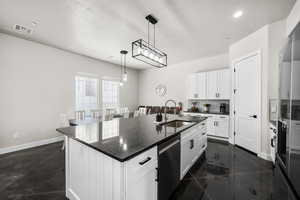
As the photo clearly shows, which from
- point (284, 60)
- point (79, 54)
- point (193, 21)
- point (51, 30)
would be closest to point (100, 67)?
point (79, 54)

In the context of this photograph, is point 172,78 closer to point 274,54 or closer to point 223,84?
point 223,84

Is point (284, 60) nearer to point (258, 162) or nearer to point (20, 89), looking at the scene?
point (258, 162)

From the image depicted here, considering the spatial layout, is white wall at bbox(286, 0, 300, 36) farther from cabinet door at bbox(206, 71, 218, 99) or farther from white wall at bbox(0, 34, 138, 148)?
white wall at bbox(0, 34, 138, 148)

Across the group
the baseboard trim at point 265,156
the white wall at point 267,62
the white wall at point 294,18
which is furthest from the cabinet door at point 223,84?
the baseboard trim at point 265,156

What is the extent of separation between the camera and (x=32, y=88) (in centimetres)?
353

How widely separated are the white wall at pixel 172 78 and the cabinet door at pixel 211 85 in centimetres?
58

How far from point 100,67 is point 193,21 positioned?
13.1ft

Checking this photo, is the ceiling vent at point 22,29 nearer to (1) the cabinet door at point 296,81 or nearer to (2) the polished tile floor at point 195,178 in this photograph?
(2) the polished tile floor at point 195,178

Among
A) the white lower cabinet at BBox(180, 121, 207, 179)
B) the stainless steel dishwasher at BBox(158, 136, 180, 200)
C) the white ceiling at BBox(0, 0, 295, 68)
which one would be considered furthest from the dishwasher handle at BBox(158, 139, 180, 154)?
the white ceiling at BBox(0, 0, 295, 68)

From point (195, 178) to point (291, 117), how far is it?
5.22ft

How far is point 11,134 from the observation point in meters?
3.21

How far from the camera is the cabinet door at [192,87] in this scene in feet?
16.3

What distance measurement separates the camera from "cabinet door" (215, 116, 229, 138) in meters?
4.03

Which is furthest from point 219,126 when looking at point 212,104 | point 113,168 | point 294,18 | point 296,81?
point 113,168
